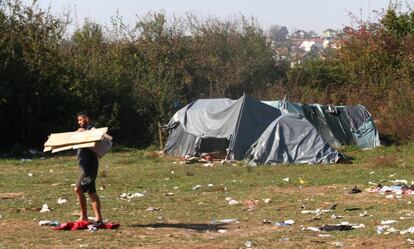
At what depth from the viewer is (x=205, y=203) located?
1409cm

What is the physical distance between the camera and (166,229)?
10812 millimetres

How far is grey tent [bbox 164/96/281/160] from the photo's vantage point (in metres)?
24.2

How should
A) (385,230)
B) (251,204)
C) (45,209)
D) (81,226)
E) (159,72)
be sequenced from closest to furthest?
(385,230)
(81,226)
(45,209)
(251,204)
(159,72)

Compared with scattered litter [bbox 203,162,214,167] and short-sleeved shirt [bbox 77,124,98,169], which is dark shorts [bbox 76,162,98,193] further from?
scattered litter [bbox 203,162,214,167]

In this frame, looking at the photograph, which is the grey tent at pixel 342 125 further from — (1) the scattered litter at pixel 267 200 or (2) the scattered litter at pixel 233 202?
(2) the scattered litter at pixel 233 202

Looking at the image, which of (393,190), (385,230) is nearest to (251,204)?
(393,190)

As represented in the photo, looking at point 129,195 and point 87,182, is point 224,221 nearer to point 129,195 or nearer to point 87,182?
point 87,182

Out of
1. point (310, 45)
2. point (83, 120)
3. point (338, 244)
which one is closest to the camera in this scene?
point (338, 244)

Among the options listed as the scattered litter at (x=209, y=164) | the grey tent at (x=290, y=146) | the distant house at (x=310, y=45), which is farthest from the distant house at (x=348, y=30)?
the distant house at (x=310, y=45)

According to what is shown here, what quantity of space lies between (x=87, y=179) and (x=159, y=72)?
22151mm

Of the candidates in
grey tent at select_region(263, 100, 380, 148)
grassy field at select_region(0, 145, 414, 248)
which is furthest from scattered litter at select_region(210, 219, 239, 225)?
grey tent at select_region(263, 100, 380, 148)

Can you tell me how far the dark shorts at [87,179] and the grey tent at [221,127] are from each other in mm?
12920

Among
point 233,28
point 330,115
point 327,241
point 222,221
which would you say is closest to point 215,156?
point 330,115

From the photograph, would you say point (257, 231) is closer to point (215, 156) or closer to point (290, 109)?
point (215, 156)
